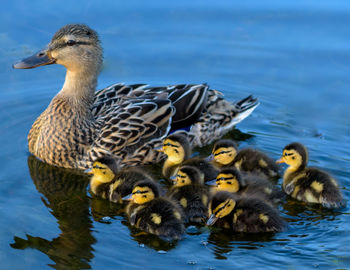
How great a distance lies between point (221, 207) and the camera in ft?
17.7

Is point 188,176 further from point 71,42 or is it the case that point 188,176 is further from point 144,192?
point 71,42

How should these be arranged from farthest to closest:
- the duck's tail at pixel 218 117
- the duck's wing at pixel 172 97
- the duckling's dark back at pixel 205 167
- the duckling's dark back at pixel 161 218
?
the duck's tail at pixel 218 117 < the duck's wing at pixel 172 97 < the duckling's dark back at pixel 205 167 < the duckling's dark back at pixel 161 218

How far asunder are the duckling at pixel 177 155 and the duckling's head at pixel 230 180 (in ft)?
1.57

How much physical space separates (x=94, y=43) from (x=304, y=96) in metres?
2.74

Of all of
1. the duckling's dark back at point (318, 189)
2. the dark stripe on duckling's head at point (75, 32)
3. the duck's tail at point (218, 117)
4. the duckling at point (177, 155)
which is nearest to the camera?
the duckling's dark back at point (318, 189)

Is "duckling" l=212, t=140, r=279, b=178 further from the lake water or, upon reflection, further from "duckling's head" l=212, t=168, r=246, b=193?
"duckling's head" l=212, t=168, r=246, b=193

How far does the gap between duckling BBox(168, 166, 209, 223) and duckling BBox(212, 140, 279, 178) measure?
55 cm

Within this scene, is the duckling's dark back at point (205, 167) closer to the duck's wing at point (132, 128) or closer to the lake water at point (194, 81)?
the duck's wing at point (132, 128)

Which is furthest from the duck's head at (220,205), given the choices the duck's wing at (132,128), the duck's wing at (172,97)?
the duck's wing at (172,97)

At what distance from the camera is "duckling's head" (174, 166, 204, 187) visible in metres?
5.81

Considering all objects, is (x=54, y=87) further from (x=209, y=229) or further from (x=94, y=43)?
(x=209, y=229)

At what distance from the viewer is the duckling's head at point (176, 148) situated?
636 centimetres

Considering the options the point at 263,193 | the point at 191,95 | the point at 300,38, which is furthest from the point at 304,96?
the point at 263,193

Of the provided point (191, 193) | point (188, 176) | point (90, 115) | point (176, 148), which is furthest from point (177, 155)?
point (90, 115)
